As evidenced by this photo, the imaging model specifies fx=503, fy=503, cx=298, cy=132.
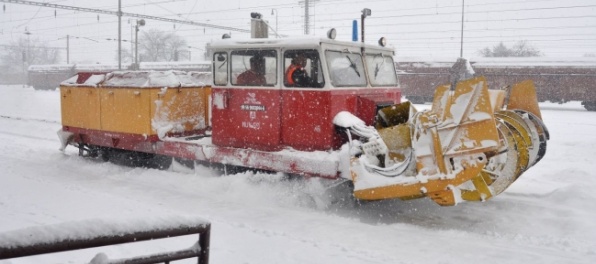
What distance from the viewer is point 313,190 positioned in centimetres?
661

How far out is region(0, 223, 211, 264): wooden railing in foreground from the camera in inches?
78.2

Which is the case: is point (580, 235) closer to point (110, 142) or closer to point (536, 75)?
point (110, 142)

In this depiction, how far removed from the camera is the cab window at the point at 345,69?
6.66 m

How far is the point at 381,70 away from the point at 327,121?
5.41ft

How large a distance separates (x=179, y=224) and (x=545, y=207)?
565 centimetres

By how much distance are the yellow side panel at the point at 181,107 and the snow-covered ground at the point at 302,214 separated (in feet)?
3.10

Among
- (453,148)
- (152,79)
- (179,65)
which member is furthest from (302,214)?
(179,65)

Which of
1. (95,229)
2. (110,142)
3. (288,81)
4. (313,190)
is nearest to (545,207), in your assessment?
(313,190)

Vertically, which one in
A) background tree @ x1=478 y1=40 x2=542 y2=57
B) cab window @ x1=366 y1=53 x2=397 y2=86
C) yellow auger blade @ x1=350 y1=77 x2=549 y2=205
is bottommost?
yellow auger blade @ x1=350 y1=77 x2=549 y2=205

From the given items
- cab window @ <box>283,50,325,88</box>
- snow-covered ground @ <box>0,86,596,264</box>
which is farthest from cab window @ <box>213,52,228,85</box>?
snow-covered ground @ <box>0,86,596,264</box>

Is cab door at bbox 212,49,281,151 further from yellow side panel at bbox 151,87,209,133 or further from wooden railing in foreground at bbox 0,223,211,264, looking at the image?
wooden railing in foreground at bbox 0,223,211,264

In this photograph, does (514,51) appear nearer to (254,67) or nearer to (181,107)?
(181,107)

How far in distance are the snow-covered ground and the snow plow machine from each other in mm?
421

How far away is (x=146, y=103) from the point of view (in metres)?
8.17
